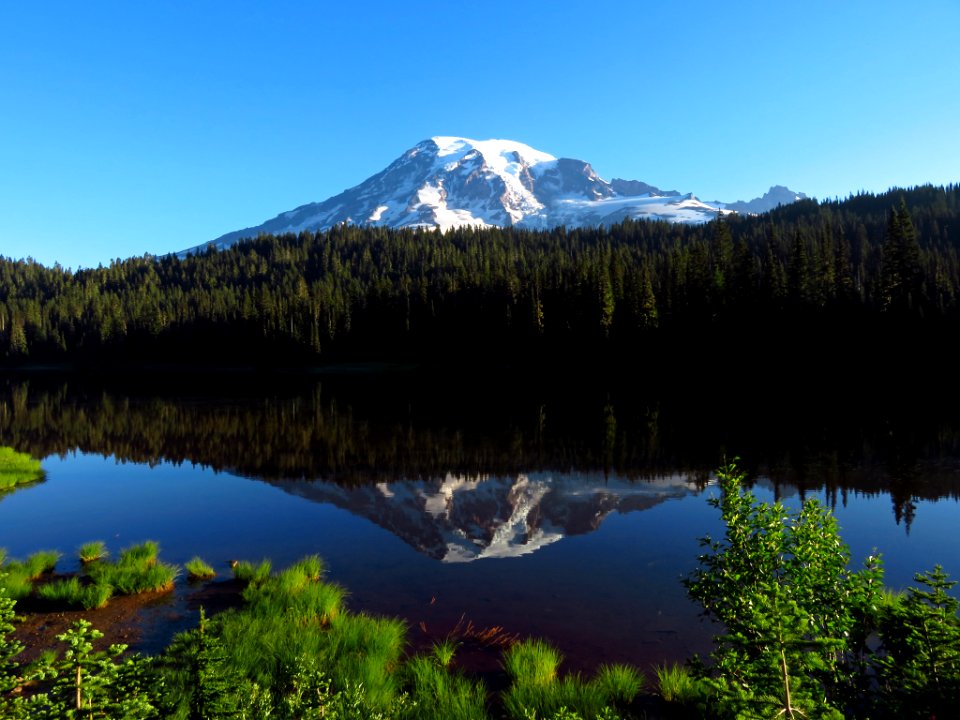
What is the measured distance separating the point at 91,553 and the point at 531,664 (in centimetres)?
1679

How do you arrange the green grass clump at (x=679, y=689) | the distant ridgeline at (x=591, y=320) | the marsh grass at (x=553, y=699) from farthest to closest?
the distant ridgeline at (x=591, y=320), the green grass clump at (x=679, y=689), the marsh grass at (x=553, y=699)

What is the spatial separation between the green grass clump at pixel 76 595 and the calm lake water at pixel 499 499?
1.83 metres

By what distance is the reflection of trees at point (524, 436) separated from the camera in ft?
102

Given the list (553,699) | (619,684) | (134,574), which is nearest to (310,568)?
(134,574)

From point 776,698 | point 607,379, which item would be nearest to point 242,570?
point 776,698

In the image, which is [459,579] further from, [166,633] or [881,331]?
[881,331]

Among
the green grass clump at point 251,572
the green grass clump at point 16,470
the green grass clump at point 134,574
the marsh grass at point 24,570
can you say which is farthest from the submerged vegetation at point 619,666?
the green grass clump at point 16,470

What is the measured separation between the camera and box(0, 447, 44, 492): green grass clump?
3136 centimetres

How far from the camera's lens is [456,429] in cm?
4694

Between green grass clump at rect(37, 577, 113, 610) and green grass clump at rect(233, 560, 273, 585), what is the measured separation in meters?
3.36

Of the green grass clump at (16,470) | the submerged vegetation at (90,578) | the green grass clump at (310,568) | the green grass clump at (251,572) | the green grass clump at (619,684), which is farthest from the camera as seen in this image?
the green grass clump at (16,470)

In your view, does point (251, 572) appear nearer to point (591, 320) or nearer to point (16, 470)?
point (16, 470)

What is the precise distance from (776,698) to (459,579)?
12.4m

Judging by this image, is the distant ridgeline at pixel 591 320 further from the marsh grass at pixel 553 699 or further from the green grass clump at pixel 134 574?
the green grass clump at pixel 134 574
